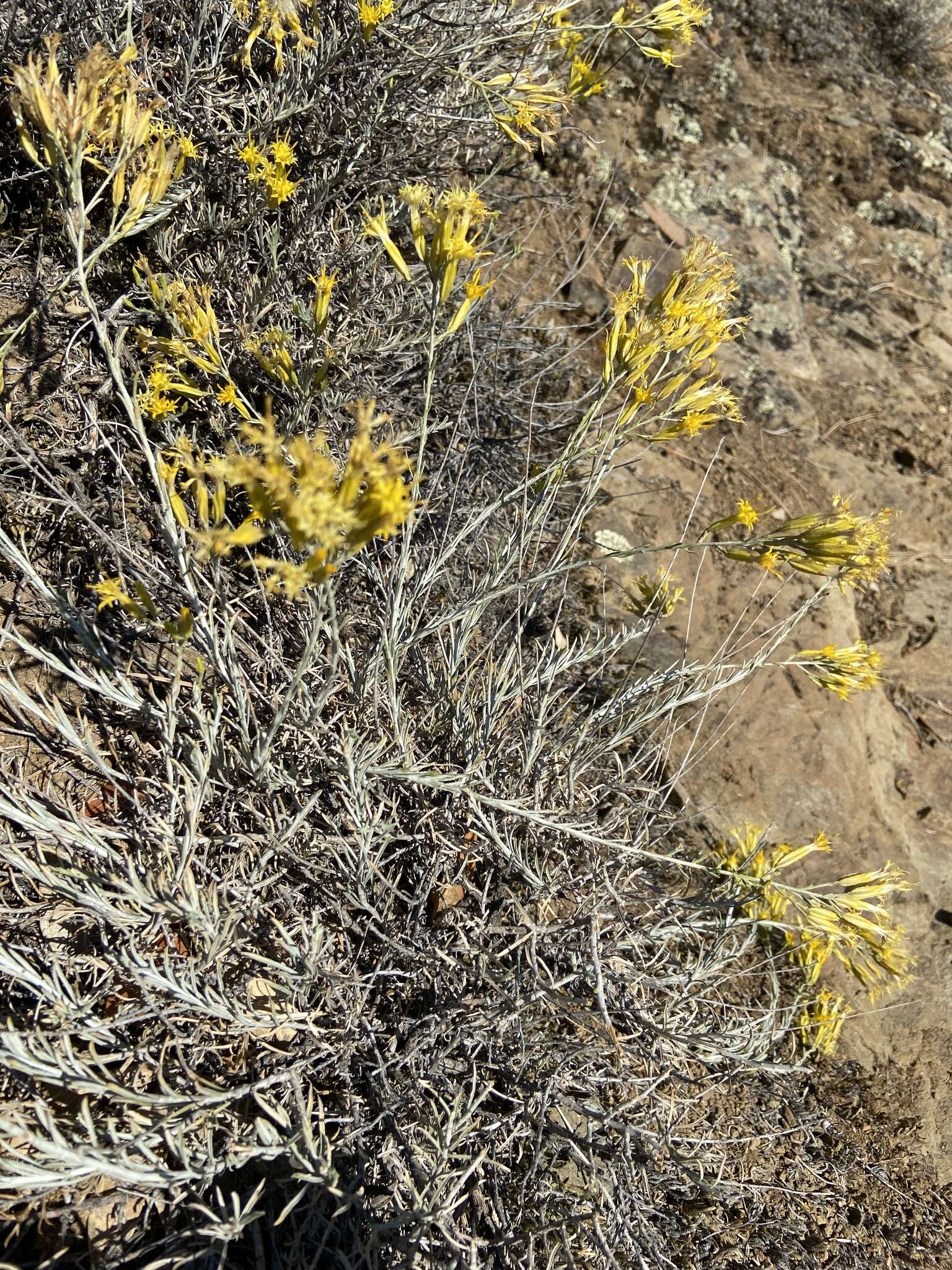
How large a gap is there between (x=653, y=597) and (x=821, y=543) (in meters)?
0.71

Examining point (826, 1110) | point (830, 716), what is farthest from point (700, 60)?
point (826, 1110)

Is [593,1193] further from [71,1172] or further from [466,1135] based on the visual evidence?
[71,1172]

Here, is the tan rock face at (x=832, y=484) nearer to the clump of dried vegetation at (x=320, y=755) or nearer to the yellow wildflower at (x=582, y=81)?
the clump of dried vegetation at (x=320, y=755)

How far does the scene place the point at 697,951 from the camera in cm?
232

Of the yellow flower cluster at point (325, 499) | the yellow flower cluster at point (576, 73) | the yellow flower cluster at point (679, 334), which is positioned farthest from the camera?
the yellow flower cluster at point (576, 73)

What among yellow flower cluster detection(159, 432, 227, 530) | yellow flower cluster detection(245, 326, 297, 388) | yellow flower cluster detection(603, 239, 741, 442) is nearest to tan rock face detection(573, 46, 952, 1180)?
yellow flower cluster detection(603, 239, 741, 442)

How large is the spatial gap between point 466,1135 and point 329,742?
829mm

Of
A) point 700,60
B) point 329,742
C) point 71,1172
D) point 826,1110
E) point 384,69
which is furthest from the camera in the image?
point 700,60

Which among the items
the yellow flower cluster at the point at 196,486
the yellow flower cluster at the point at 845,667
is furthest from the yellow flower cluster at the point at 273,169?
the yellow flower cluster at the point at 845,667

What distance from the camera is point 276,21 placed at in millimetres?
2256

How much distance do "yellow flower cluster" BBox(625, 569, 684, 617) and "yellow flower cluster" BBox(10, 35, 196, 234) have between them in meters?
1.41

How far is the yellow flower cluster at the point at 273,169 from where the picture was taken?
2.22m

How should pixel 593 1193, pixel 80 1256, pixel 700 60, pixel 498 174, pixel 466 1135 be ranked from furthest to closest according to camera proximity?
pixel 700 60 → pixel 498 174 → pixel 593 1193 → pixel 466 1135 → pixel 80 1256

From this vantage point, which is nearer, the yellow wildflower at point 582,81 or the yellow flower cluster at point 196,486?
the yellow flower cluster at point 196,486
